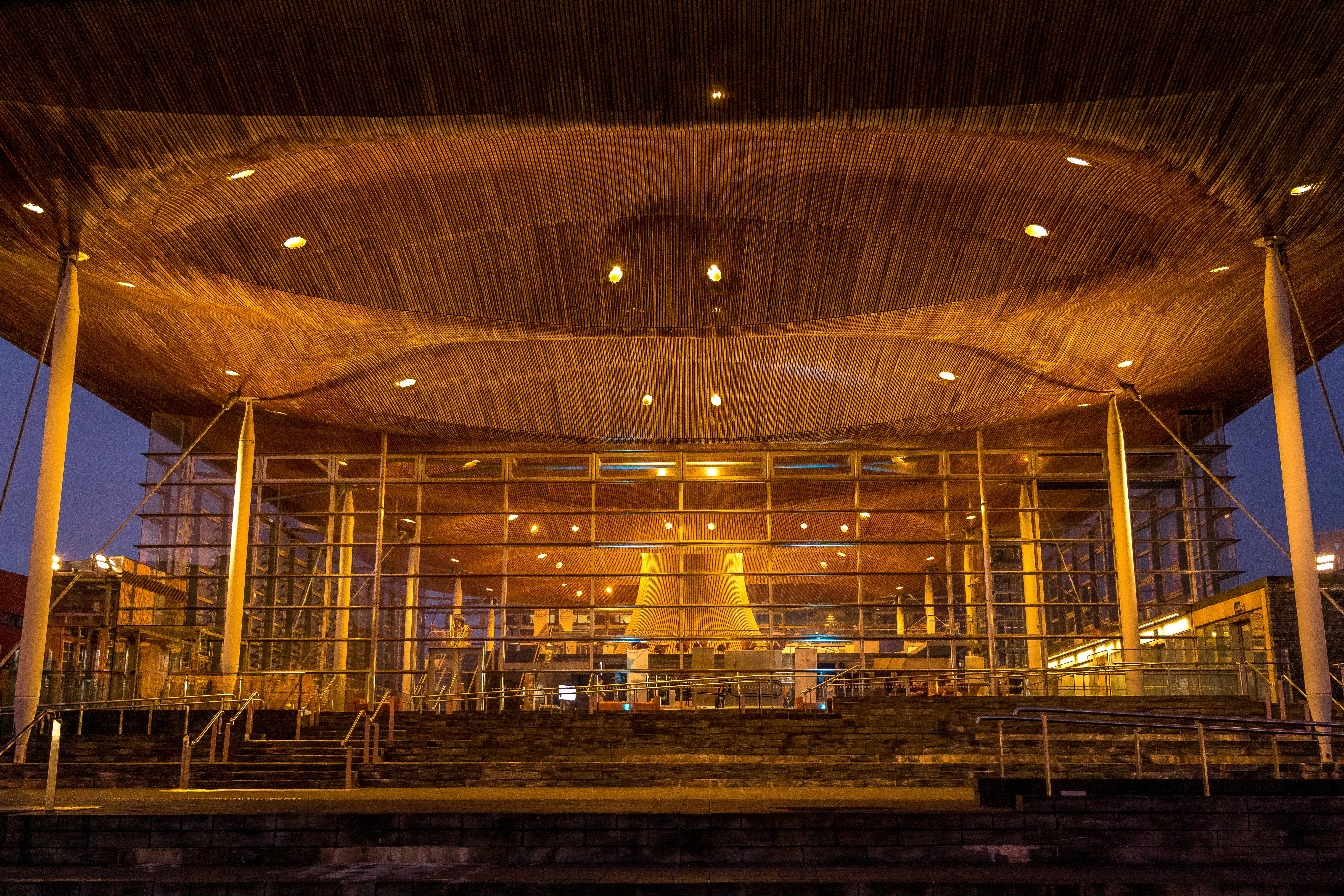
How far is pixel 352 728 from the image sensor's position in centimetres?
1645

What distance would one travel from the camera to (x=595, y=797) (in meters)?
12.6

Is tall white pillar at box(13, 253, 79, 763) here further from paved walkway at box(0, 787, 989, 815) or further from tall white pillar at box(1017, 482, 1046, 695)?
tall white pillar at box(1017, 482, 1046, 695)

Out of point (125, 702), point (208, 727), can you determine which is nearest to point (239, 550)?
point (125, 702)

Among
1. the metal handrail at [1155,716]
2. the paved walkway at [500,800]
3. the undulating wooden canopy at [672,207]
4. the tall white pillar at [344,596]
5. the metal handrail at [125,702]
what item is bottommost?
the paved walkway at [500,800]

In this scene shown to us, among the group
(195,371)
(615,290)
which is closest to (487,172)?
(615,290)

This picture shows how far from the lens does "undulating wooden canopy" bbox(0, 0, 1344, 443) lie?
12508 mm

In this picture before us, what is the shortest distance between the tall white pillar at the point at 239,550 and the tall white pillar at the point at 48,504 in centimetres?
672

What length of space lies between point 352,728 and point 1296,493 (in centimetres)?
1340

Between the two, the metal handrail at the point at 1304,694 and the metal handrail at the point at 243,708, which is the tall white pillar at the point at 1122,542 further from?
the metal handrail at the point at 243,708

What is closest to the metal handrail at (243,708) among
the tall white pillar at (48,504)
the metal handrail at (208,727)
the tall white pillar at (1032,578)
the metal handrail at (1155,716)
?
the metal handrail at (208,727)

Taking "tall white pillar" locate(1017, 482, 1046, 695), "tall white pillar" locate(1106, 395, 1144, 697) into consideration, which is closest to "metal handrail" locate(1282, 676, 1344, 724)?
"tall white pillar" locate(1106, 395, 1144, 697)

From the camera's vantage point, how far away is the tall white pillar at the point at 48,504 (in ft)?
55.2

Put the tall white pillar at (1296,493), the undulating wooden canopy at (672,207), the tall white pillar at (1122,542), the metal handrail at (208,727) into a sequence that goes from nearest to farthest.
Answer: the undulating wooden canopy at (672,207)
the metal handrail at (208,727)
the tall white pillar at (1296,493)
the tall white pillar at (1122,542)

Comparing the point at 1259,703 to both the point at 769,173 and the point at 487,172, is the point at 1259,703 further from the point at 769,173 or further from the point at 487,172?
the point at 487,172
